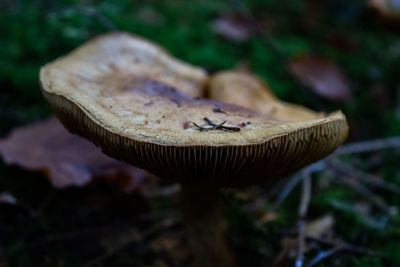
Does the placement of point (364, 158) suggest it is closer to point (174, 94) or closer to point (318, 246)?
point (318, 246)

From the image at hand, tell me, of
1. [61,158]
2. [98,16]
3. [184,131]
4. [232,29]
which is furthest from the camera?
[232,29]

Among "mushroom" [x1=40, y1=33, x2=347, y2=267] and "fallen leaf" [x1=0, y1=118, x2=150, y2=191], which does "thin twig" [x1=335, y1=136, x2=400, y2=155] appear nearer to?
"mushroom" [x1=40, y1=33, x2=347, y2=267]

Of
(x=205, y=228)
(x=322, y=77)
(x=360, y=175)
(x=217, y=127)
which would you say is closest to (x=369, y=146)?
(x=360, y=175)

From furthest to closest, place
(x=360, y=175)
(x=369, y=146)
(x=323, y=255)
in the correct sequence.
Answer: (x=369, y=146) → (x=360, y=175) → (x=323, y=255)

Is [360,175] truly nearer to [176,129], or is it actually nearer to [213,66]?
[213,66]

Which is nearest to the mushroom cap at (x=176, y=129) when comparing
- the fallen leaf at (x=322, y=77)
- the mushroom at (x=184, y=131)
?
the mushroom at (x=184, y=131)

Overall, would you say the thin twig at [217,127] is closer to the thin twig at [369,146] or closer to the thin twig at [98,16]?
the thin twig at [98,16]
